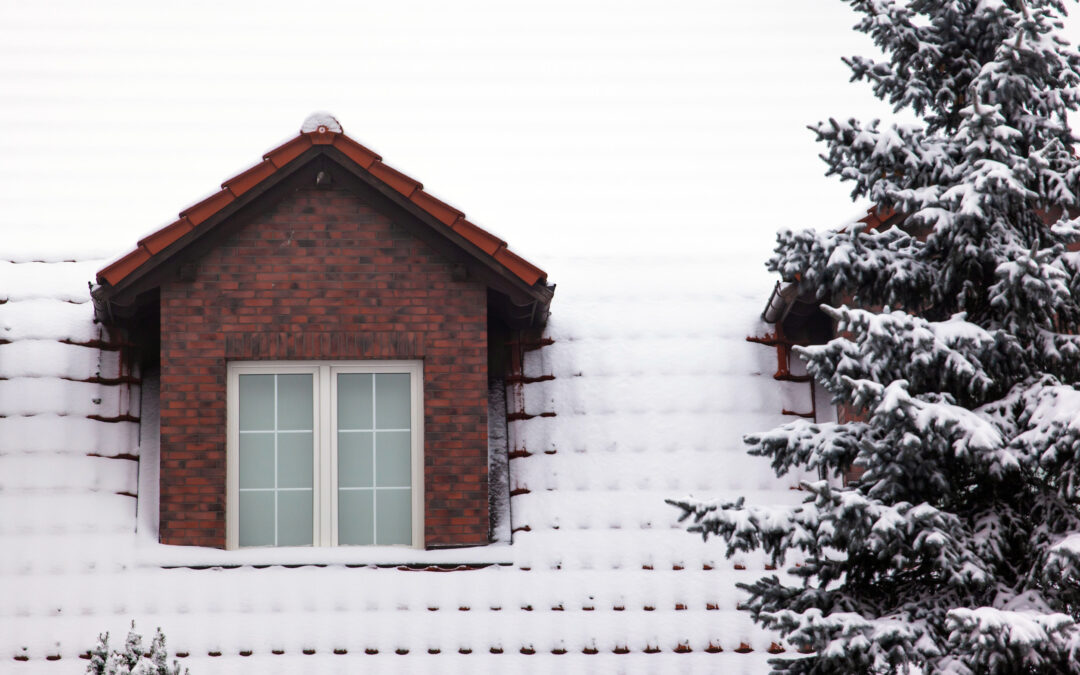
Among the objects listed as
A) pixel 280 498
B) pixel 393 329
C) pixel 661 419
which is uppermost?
pixel 393 329

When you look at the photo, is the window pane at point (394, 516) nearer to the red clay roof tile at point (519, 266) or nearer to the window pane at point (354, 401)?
the window pane at point (354, 401)

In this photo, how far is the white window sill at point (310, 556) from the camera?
8.47 meters

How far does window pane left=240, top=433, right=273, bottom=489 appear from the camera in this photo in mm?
8828

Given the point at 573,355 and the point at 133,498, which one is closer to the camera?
the point at 133,498

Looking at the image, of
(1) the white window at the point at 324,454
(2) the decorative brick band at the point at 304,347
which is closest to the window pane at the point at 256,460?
(1) the white window at the point at 324,454

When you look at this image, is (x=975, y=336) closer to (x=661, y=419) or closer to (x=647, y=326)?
(x=661, y=419)

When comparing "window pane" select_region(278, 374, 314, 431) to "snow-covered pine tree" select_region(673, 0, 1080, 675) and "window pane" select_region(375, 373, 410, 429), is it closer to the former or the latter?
"window pane" select_region(375, 373, 410, 429)

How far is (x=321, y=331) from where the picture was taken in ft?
29.3

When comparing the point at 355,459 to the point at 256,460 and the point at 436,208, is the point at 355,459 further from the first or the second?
the point at 436,208

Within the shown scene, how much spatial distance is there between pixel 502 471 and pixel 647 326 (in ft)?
6.44

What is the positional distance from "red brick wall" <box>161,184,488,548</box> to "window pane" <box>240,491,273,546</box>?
0.21 meters

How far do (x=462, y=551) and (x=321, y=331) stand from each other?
80.4 inches

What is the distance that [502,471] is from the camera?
9359 mm

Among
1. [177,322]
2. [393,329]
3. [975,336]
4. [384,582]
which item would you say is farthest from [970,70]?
[177,322]
